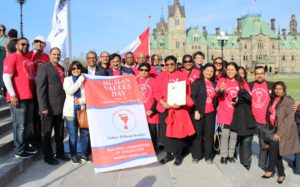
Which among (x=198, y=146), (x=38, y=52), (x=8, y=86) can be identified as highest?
(x=38, y=52)

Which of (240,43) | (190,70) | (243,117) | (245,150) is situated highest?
(240,43)

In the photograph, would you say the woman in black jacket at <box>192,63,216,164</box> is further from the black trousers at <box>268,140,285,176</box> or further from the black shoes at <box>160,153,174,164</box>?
the black trousers at <box>268,140,285,176</box>

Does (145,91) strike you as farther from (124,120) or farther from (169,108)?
(124,120)

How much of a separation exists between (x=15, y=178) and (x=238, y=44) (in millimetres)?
114227

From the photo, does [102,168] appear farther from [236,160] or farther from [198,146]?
[236,160]

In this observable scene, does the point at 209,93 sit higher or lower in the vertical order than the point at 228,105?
higher

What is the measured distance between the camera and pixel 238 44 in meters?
114

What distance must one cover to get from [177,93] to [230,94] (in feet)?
3.54

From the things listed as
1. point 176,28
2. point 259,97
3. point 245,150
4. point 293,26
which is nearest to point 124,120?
point 245,150

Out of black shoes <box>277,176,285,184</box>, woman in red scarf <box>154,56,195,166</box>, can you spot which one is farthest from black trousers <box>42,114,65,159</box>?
black shoes <box>277,176,285,184</box>

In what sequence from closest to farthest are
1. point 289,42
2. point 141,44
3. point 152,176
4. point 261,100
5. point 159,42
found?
point 152,176 < point 261,100 < point 141,44 < point 159,42 < point 289,42

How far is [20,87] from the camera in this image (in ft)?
20.5

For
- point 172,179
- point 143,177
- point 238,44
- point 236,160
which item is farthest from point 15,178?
point 238,44

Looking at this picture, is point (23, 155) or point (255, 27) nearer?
point (23, 155)
